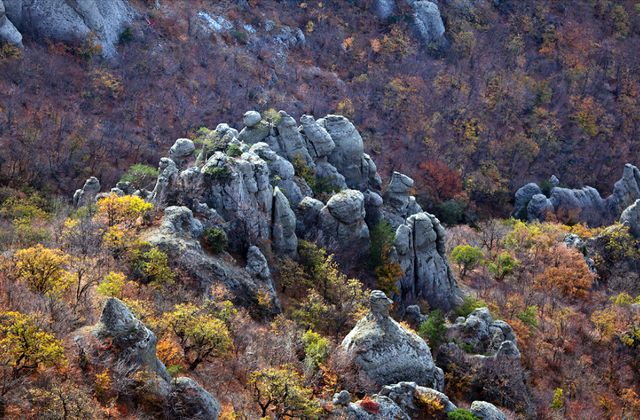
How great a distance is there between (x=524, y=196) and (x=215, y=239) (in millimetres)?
53680

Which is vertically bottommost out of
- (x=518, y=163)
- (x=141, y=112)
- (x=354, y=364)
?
(x=518, y=163)

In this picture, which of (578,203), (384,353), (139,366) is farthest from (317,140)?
(578,203)

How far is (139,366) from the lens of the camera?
60.8ft

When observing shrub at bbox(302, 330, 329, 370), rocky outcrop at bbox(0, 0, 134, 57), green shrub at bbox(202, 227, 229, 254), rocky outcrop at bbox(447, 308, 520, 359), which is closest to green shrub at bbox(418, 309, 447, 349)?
rocky outcrop at bbox(447, 308, 520, 359)

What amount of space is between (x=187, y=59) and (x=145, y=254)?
46.2 meters

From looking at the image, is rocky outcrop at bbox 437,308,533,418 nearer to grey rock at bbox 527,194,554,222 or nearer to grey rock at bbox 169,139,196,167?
grey rock at bbox 169,139,196,167

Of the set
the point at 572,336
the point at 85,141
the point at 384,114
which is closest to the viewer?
the point at 572,336

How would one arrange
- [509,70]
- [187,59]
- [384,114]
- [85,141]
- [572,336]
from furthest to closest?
[509,70], [384,114], [187,59], [85,141], [572,336]

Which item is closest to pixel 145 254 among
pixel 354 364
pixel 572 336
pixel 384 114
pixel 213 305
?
pixel 213 305

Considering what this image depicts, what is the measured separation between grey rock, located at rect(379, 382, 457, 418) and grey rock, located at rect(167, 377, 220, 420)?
7906 mm

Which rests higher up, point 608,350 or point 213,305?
point 213,305

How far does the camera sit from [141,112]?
201ft

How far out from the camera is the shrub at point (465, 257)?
47.5 m

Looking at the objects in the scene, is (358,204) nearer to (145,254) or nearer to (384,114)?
(145,254)
